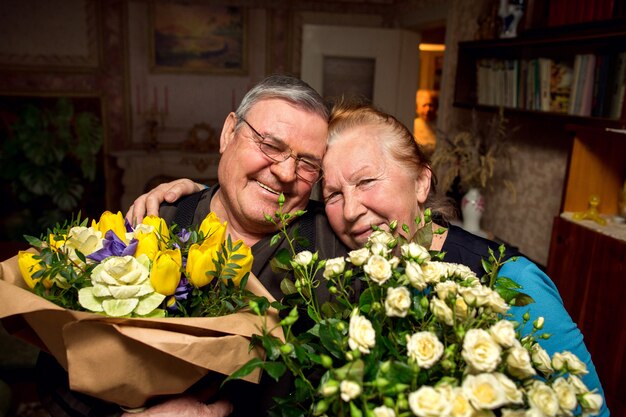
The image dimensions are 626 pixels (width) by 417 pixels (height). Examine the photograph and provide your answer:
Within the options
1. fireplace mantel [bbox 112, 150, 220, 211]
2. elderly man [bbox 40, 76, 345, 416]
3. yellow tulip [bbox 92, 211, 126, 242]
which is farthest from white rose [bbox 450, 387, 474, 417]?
fireplace mantel [bbox 112, 150, 220, 211]

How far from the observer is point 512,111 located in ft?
10.1

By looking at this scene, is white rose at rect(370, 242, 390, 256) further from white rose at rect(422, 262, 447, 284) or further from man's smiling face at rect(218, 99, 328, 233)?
man's smiling face at rect(218, 99, 328, 233)

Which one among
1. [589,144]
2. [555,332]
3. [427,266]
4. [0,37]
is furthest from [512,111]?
[0,37]

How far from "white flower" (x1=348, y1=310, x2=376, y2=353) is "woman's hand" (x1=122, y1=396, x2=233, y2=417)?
0.43m

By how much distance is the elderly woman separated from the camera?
1.24 metres

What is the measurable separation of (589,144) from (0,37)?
496 cm

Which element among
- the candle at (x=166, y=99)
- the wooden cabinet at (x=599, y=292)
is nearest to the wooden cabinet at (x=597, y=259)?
the wooden cabinet at (x=599, y=292)

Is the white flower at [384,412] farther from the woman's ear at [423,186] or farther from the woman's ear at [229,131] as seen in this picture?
the woman's ear at [229,131]

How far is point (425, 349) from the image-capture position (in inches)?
24.5

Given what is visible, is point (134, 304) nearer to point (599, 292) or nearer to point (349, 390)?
point (349, 390)

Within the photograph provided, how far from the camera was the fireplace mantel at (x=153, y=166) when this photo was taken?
506 centimetres

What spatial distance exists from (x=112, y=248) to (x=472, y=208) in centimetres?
296

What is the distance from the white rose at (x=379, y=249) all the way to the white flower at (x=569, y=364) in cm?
27

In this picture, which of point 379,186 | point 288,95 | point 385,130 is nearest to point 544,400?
point 379,186
